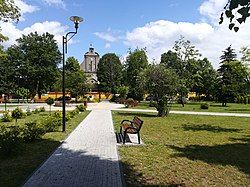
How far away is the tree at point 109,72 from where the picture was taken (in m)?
73.1

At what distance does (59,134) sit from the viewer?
42.8 feet

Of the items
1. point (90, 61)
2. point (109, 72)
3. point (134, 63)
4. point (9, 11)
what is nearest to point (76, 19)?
point (9, 11)

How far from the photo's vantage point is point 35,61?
56.5m

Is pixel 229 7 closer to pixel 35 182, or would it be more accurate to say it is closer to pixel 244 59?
pixel 35 182

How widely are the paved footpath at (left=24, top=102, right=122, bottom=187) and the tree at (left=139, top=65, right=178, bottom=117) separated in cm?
1226

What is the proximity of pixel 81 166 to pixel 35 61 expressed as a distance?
169ft

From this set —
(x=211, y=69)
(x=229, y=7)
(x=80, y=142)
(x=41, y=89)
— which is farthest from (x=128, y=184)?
(x=211, y=69)

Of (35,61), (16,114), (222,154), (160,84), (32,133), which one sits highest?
(35,61)

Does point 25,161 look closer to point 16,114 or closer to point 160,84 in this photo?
point 16,114

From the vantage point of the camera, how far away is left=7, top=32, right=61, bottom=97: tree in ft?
182

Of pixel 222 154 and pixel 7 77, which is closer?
pixel 222 154

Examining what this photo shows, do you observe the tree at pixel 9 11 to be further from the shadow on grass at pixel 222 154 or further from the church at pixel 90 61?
the church at pixel 90 61

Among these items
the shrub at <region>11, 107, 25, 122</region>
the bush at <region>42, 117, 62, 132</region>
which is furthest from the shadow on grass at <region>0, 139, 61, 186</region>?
the shrub at <region>11, 107, 25, 122</region>

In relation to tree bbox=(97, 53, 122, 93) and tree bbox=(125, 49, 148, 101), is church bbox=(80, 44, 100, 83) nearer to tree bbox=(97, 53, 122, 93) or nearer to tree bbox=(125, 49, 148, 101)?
tree bbox=(97, 53, 122, 93)
